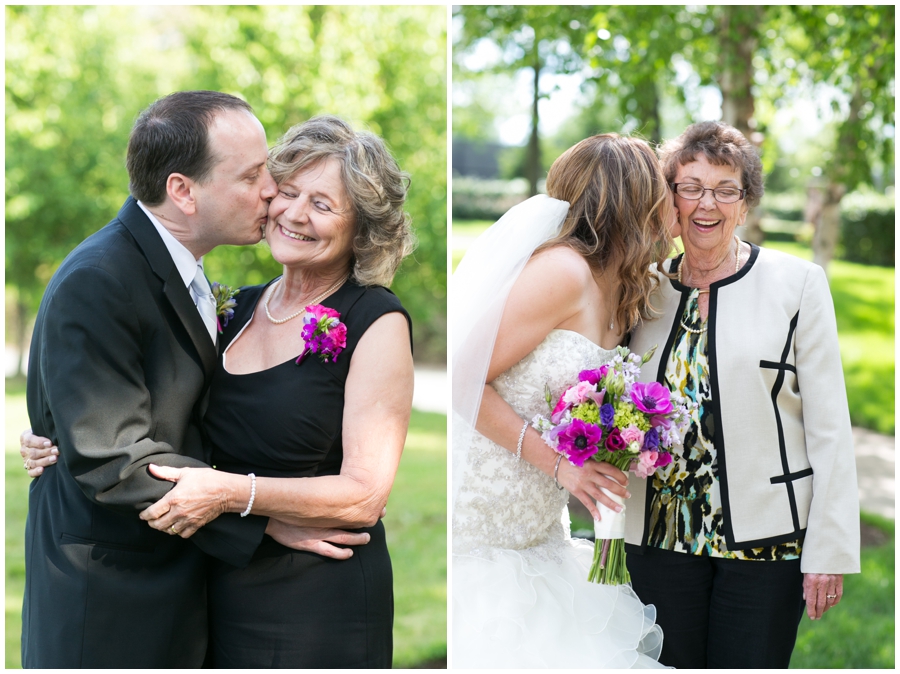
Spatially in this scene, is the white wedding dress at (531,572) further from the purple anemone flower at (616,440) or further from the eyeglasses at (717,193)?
the eyeglasses at (717,193)

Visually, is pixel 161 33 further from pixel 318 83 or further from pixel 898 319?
pixel 898 319

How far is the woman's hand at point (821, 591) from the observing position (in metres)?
2.77

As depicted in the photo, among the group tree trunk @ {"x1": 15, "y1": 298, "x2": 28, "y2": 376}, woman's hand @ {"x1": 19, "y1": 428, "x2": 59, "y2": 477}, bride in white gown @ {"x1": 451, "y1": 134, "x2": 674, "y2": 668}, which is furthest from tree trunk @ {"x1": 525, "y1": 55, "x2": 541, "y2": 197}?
tree trunk @ {"x1": 15, "y1": 298, "x2": 28, "y2": 376}

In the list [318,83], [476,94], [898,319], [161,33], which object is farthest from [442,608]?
[476,94]

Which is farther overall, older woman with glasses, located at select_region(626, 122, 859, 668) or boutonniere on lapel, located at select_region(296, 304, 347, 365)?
older woman with glasses, located at select_region(626, 122, 859, 668)

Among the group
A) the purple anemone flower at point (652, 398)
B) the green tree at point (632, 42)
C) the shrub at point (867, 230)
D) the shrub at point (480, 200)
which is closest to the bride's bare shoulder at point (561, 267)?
the purple anemone flower at point (652, 398)

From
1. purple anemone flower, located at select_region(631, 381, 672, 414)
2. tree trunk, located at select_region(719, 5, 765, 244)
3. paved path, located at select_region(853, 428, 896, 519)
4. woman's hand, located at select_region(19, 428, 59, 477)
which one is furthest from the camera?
paved path, located at select_region(853, 428, 896, 519)

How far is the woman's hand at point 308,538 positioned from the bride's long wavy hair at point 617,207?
1.27 meters

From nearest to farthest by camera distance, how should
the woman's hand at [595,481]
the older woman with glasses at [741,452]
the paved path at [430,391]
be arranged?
1. the woman's hand at [595,481]
2. the older woman with glasses at [741,452]
3. the paved path at [430,391]

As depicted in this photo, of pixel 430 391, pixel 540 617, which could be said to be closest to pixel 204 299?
pixel 540 617

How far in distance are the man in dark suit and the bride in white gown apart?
0.82m

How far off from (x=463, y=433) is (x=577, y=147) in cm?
117

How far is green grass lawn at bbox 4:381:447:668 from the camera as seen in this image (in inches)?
216

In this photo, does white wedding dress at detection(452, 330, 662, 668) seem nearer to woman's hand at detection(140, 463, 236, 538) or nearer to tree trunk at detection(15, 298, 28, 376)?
woman's hand at detection(140, 463, 236, 538)
